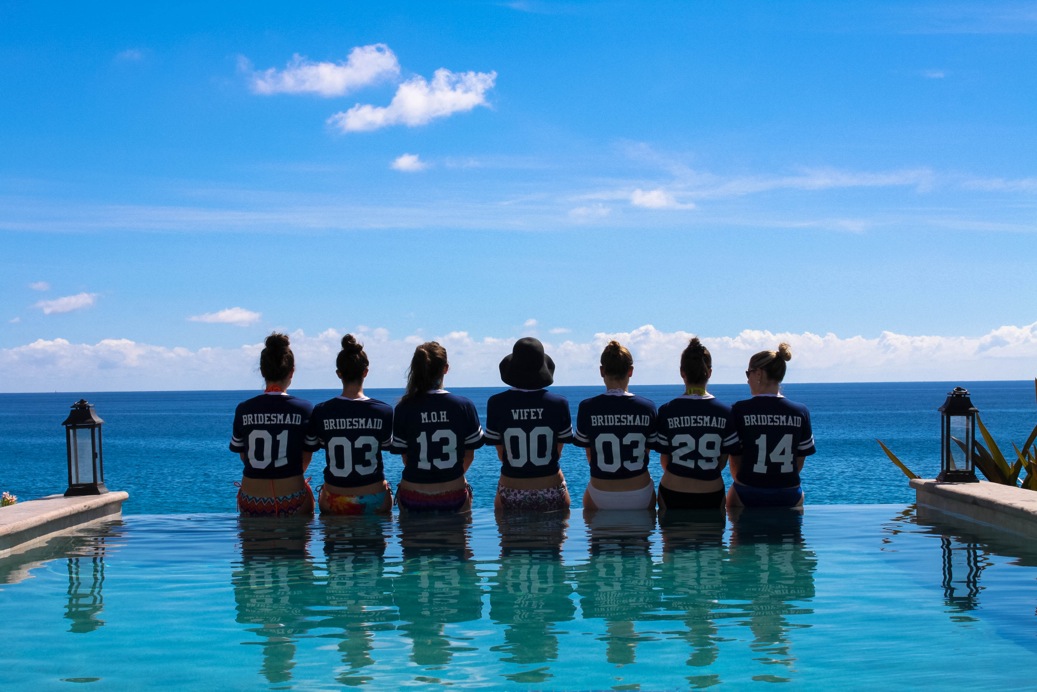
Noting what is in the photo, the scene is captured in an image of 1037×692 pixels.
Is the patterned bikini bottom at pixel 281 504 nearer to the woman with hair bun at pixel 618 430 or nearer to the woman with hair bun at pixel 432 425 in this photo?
the woman with hair bun at pixel 432 425

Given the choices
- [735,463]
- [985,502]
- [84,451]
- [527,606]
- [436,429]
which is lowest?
[527,606]

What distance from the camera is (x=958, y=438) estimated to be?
11344mm

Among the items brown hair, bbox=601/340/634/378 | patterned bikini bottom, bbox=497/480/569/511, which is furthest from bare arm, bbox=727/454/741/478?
patterned bikini bottom, bbox=497/480/569/511

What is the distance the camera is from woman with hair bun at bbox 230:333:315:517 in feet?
32.3

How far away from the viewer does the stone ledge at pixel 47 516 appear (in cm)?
912

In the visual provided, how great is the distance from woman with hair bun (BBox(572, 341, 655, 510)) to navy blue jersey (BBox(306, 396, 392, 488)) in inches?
75.9

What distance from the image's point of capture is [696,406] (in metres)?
9.79

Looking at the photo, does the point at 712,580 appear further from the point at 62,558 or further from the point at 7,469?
the point at 7,469

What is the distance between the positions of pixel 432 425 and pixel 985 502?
561cm

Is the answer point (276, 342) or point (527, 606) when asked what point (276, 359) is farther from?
point (527, 606)

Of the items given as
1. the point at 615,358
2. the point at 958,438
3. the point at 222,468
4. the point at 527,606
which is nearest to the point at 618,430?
the point at 615,358

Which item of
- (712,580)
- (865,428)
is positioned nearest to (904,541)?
(712,580)

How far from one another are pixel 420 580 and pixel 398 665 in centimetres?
213

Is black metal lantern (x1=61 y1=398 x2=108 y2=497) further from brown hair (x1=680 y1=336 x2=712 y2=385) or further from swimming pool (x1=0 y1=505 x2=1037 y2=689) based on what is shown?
brown hair (x1=680 y1=336 x2=712 y2=385)
